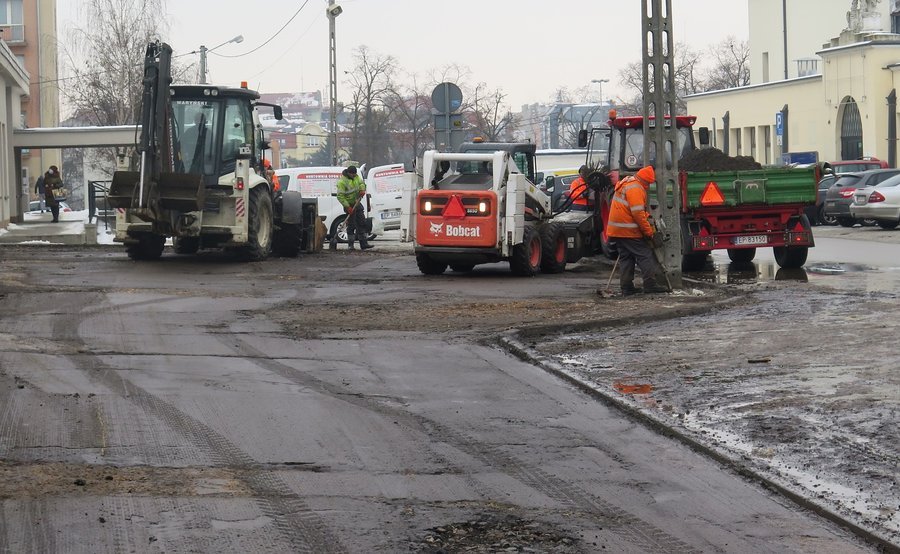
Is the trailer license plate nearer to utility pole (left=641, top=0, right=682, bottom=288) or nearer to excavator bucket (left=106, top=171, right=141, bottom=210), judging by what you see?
utility pole (left=641, top=0, right=682, bottom=288)

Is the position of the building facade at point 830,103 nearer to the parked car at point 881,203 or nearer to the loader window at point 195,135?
the parked car at point 881,203

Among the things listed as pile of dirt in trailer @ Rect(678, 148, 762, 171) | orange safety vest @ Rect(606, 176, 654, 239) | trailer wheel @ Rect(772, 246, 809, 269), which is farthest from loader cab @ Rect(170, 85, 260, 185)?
trailer wheel @ Rect(772, 246, 809, 269)

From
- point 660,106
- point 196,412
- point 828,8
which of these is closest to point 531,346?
point 196,412

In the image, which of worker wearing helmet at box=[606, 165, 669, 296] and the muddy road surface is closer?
the muddy road surface

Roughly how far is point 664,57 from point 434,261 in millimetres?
5212

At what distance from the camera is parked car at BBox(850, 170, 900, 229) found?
1272 inches

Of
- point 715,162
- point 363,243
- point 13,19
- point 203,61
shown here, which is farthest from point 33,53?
point 715,162

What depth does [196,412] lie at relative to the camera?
28.5ft

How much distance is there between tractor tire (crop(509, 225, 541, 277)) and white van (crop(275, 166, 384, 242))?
1061 cm

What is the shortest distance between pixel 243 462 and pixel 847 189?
102ft

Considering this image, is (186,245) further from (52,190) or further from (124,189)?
(52,190)

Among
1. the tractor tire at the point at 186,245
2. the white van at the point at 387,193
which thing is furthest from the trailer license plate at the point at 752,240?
the white van at the point at 387,193

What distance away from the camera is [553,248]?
20516 millimetres

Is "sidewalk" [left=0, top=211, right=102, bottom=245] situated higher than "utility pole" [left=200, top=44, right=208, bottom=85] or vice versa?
"utility pole" [left=200, top=44, right=208, bottom=85]
